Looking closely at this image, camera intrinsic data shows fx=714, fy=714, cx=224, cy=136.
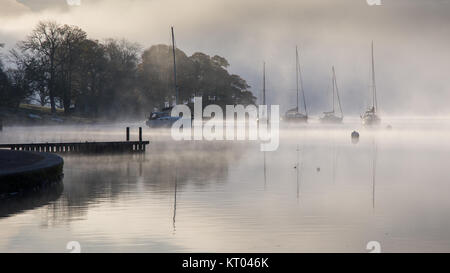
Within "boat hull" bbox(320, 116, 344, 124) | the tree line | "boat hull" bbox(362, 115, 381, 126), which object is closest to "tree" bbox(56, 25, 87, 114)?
the tree line

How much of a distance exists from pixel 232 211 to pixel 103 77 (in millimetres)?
118869

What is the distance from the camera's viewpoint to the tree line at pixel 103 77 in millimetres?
127250

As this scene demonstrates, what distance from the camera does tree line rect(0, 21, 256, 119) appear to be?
417 ft

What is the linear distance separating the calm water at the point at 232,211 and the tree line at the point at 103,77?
→ 73.5 m

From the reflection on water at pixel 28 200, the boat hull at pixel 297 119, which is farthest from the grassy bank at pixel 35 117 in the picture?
the reflection on water at pixel 28 200

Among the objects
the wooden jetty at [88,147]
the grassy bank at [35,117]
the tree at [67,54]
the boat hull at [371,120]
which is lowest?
the wooden jetty at [88,147]

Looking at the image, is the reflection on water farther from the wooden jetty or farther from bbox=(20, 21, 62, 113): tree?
bbox=(20, 21, 62, 113): tree

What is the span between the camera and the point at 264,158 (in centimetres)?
5903

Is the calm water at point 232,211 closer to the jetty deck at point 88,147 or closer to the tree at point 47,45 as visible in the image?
the jetty deck at point 88,147

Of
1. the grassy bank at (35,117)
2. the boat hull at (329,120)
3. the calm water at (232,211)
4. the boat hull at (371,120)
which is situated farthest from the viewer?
the boat hull at (329,120)

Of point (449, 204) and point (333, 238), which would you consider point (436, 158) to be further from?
point (333, 238)

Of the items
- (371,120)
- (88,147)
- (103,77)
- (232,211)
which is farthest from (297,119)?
(232,211)

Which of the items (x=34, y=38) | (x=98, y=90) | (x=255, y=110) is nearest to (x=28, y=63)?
(x=34, y=38)

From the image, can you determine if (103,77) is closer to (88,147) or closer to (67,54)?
(67,54)
